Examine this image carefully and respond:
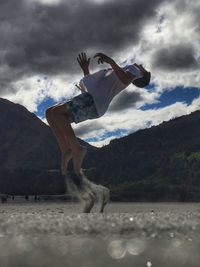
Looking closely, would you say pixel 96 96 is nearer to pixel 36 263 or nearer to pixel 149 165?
pixel 36 263

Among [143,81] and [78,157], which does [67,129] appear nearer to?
[78,157]

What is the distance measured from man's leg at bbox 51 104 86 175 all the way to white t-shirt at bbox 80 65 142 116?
1.46ft

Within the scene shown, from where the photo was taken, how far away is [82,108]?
698cm

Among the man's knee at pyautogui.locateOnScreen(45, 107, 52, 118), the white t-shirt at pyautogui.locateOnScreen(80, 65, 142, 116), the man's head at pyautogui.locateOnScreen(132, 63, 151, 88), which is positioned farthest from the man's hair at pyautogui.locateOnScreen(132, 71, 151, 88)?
the man's knee at pyautogui.locateOnScreen(45, 107, 52, 118)

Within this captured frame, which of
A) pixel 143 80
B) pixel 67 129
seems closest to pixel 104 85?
pixel 143 80

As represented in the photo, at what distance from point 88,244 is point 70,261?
25cm

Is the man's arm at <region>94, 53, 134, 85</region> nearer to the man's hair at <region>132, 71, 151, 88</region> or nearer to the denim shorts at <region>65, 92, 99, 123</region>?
the man's hair at <region>132, 71, 151, 88</region>

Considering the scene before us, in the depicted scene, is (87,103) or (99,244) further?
(87,103)

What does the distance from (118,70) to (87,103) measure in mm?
625

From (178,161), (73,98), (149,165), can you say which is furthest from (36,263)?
(149,165)

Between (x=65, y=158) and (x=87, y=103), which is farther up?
(x=87, y=103)

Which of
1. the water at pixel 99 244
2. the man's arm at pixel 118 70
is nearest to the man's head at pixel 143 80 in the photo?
the man's arm at pixel 118 70

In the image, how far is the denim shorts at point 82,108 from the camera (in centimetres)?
698

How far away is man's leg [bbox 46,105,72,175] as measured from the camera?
23.2 feet
